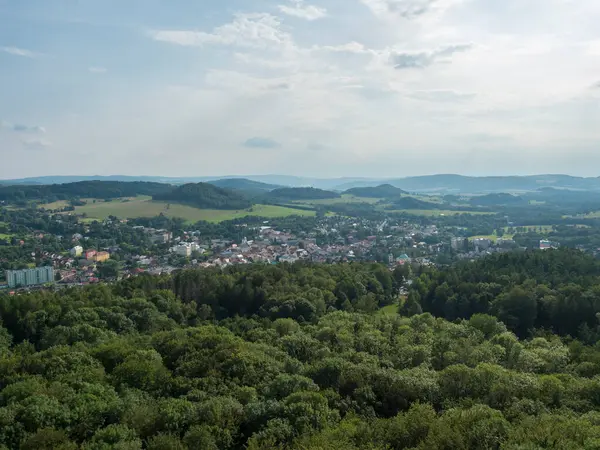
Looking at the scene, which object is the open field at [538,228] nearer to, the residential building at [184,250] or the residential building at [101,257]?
the residential building at [184,250]

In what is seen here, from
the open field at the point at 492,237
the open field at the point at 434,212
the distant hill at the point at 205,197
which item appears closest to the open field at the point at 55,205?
the distant hill at the point at 205,197

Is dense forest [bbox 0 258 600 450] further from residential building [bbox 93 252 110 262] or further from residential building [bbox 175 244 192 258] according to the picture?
residential building [bbox 175 244 192 258]

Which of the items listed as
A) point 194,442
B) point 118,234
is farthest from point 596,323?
point 118,234

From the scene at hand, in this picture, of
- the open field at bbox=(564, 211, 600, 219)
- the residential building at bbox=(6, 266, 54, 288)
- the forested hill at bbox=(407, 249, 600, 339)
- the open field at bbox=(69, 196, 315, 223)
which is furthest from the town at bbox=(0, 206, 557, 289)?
the open field at bbox=(564, 211, 600, 219)

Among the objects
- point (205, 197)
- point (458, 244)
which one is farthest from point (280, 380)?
point (205, 197)

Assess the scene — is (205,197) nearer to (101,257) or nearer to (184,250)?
(184,250)
